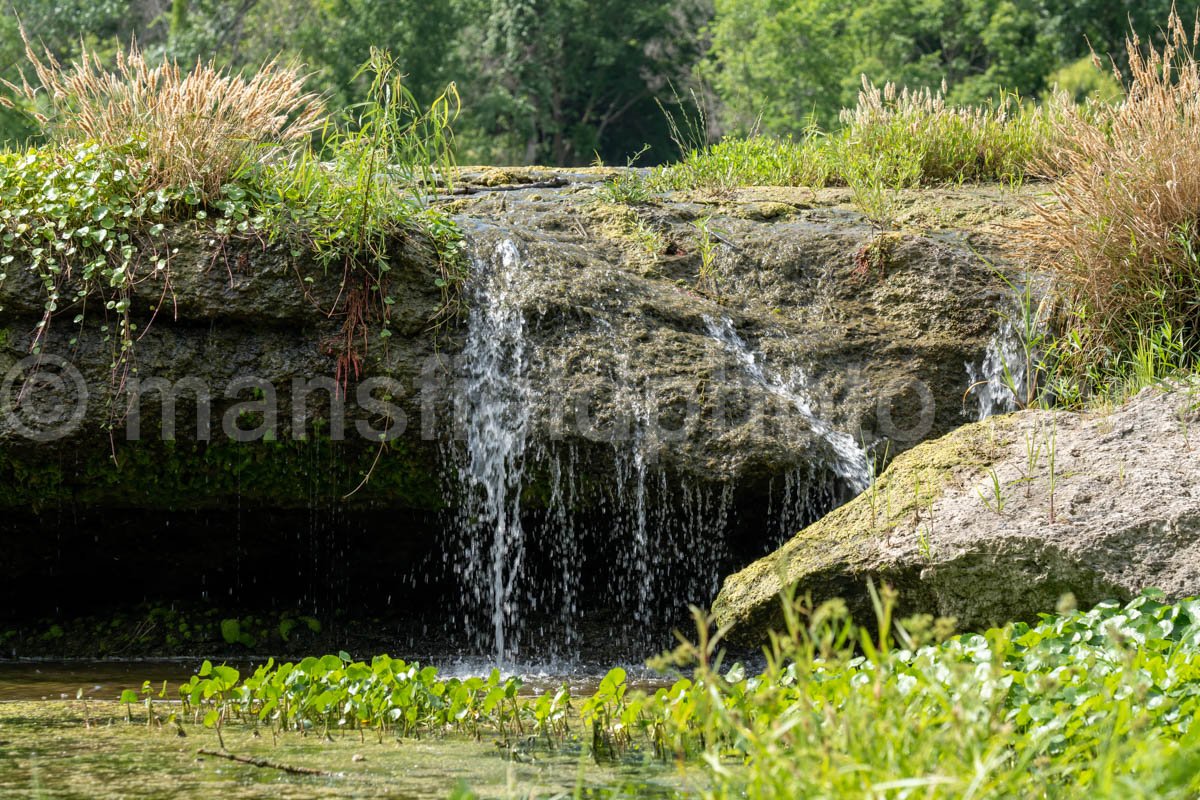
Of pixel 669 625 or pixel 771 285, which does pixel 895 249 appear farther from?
pixel 669 625

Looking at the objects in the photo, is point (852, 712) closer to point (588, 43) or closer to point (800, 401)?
point (800, 401)

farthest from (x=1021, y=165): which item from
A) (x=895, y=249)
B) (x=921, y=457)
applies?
(x=921, y=457)

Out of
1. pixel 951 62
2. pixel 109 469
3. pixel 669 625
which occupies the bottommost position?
pixel 669 625

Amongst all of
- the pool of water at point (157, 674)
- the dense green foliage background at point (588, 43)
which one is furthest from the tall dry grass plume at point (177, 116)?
the dense green foliage background at point (588, 43)

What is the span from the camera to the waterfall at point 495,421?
5.48 m

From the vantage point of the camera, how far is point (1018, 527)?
4.15 meters

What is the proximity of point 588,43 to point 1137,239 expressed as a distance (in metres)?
29.1

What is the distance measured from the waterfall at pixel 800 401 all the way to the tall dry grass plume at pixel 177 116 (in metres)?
2.31

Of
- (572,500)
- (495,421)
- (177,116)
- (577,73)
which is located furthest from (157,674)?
(577,73)

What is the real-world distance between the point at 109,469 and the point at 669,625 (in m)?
2.80

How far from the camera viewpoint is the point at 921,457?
4.88m

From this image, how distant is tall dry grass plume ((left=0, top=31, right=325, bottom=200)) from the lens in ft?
18.4

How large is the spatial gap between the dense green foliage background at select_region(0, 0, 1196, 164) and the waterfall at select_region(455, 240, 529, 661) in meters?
17.0

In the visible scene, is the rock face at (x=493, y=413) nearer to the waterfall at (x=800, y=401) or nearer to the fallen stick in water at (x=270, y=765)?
the waterfall at (x=800, y=401)
